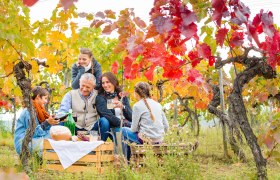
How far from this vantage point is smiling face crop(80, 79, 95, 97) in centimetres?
441

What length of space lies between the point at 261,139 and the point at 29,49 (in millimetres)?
1796

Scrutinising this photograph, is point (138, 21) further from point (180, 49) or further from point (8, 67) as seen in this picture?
point (8, 67)

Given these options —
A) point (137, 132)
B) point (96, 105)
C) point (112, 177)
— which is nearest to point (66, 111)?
point (96, 105)

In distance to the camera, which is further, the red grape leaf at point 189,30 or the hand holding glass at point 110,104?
the hand holding glass at point 110,104

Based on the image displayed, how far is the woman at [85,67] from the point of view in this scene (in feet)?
14.8

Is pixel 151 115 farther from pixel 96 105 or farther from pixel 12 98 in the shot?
pixel 12 98

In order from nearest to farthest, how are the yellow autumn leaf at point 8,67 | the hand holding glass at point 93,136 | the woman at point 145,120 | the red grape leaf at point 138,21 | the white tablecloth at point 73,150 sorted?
1. the red grape leaf at point 138,21
2. the white tablecloth at point 73,150
3. the yellow autumn leaf at point 8,67
4. the hand holding glass at point 93,136
5. the woman at point 145,120

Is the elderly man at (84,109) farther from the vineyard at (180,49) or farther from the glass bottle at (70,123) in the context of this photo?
the vineyard at (180,49)

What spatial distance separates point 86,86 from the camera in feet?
14.5

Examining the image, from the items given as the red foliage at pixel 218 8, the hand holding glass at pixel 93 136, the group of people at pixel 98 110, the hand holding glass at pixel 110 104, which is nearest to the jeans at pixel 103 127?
the group of people at pixel 98 110

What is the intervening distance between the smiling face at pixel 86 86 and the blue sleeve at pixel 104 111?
0.39ft

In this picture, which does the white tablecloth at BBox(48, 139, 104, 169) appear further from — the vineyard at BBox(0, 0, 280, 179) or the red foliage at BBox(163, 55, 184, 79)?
the red foliage at BBox(163, 55, 184, 79)

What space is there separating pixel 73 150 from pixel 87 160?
16 centimetres

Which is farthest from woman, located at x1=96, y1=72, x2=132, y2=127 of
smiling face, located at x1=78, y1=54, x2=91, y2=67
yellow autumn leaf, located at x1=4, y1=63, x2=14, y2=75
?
yellow autumn leaf, located at x1=4, y1=63, x2=14, y2=75
